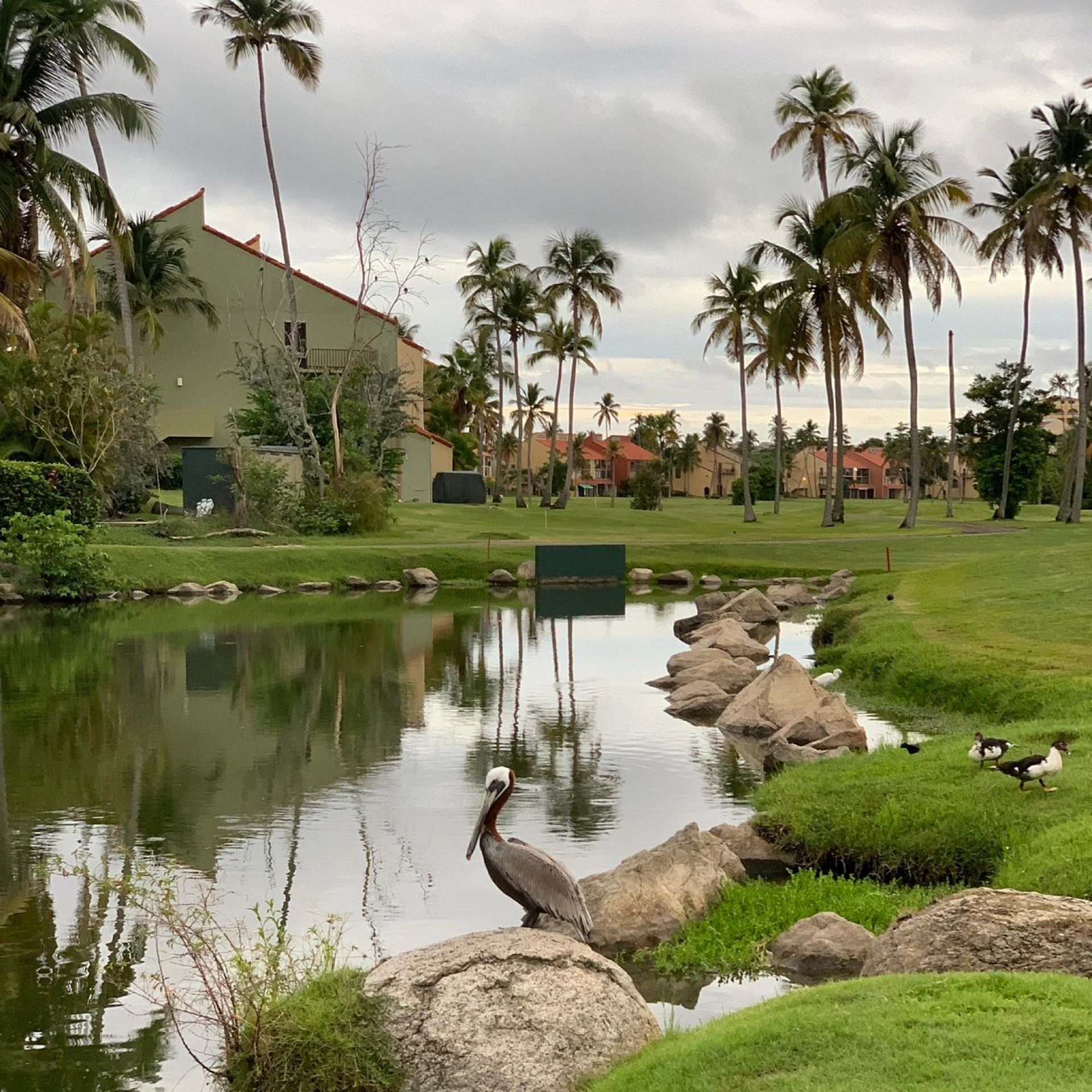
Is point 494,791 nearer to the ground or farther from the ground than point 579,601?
farther from the ground

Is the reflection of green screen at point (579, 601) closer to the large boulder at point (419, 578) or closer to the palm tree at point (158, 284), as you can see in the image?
the large boulder at point (419, 578)

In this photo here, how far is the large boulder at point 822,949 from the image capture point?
8875 mm

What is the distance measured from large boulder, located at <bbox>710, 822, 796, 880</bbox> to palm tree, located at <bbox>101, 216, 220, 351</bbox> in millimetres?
50430

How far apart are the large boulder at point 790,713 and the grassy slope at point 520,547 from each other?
76.8ft

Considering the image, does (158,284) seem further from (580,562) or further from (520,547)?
(580,562)

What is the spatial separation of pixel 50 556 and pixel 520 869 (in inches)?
1190

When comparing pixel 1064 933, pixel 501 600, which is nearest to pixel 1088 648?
pixel 1064 933

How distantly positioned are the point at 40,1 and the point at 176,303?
2375cm

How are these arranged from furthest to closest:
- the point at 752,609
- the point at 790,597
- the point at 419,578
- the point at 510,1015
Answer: the point at 419,578 < the point at 790,597 < the point at 752,609 < the point at 510,1015

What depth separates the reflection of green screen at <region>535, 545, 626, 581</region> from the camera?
4394cm

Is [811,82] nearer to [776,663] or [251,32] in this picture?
[251,32]

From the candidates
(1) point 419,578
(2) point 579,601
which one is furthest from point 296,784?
(1) point 419,578

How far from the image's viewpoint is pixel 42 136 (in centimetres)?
3641

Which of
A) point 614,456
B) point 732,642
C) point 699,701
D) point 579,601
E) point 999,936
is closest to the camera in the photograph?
point 999,936
